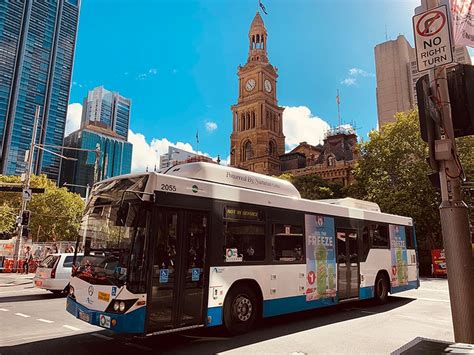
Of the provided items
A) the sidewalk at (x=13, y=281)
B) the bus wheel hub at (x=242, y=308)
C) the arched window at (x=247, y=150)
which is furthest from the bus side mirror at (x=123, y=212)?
the arched window at (x=247, y=150)

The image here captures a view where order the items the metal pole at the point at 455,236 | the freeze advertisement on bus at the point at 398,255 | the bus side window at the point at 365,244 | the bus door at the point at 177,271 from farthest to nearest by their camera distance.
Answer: the freeze advertisement on bus at the point at 398,255, the bus side window at the point at 365,244, the bus door at the point at 177,271, the metal pole at the point at 455,236

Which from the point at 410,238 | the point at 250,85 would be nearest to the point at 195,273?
the point at 410,238

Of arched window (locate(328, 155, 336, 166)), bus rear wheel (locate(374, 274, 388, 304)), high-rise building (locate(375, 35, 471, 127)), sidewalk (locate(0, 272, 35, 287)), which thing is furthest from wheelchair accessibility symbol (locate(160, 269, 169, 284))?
high-rise building (locate(375, 35, 471, 127))

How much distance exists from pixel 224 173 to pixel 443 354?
629 cm

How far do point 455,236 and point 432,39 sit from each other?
236 centimetres

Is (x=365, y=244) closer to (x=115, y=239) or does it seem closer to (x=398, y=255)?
(x=398, y=255)

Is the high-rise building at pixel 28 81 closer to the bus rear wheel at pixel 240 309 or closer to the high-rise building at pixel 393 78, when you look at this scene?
the high-rise building at pixel 393 78

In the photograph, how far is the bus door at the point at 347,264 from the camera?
34.7 ft

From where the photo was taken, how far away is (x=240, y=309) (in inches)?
309

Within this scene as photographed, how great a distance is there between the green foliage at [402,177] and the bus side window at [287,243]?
23.4 m

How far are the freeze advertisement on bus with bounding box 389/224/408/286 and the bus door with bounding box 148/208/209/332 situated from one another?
8702 mm

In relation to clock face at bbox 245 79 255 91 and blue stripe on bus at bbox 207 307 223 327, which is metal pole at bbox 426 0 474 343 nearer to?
blue stripe on bus at bbox 207 307 223 327

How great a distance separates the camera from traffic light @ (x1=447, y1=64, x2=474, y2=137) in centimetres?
384

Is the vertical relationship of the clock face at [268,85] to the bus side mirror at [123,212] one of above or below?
above
